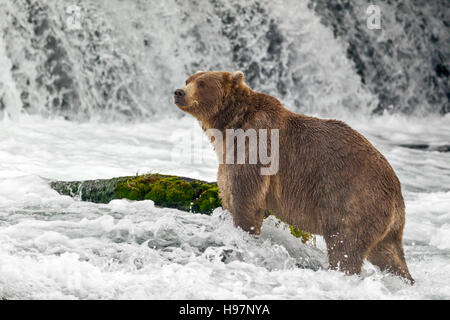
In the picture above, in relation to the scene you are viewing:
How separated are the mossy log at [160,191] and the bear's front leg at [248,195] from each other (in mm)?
931

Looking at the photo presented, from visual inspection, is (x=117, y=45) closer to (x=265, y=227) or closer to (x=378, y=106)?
(x=378, y=106)

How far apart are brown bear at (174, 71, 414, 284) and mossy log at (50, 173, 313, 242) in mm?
859

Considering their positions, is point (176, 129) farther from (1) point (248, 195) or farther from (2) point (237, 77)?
(1) point (248, 195)

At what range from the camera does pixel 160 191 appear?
627cm

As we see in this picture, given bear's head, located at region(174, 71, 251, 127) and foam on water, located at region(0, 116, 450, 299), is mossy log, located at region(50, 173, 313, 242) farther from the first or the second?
Result: bear's head, located at region(174, 71, 251, 127)

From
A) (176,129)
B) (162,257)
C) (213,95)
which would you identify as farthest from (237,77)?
(176,129)

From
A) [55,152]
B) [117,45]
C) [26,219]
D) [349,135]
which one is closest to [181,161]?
[55,152]

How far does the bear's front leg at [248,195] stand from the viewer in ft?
16.3

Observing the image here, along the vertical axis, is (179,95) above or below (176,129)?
above

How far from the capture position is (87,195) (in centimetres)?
658

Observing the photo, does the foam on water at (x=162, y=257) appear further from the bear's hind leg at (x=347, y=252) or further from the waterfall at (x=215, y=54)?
the waterfall at (x=215, y=54)

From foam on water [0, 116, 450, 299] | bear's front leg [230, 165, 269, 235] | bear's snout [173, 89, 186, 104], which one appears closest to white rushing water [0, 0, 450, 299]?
foam on water [0, 116, 450, 299]

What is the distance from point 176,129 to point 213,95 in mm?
10597
